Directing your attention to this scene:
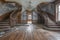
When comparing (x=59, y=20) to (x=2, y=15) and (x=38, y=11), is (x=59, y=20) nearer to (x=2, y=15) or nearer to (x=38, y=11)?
(x=38, y=11)

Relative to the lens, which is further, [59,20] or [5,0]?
[5,0]

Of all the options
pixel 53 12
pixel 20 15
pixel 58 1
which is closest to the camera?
pixel 58 1

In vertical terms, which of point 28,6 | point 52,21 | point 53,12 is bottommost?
point 52,21

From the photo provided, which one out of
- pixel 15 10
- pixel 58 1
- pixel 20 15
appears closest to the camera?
pixel 58 1

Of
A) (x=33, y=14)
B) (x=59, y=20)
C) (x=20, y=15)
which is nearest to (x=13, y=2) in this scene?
(x=20, y=15)

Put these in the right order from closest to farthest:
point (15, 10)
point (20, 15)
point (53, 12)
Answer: point (53, 12), point (15, 10), point (20, 15)

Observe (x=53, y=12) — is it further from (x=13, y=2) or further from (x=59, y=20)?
(x=13, y=2)

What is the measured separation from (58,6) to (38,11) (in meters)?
2.60

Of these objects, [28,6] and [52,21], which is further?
[28,6]

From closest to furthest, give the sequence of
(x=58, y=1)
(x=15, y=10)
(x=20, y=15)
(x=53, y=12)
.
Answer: (x=58, y=1) → (x=53, y=12) → (x=15, y=10) → (x=20, y=15)

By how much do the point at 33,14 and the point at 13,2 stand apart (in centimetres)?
289

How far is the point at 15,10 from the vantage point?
11750 mm

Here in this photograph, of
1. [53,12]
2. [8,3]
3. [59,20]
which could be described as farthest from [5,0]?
[59,20]

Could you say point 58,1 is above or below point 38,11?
above
